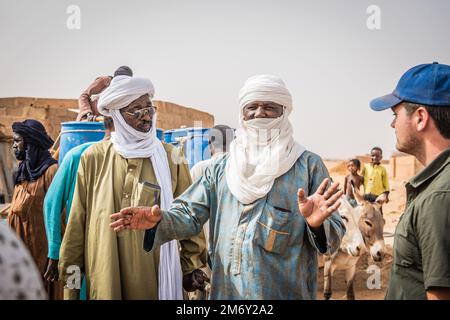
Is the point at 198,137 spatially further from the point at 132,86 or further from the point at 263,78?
the point at 263,78

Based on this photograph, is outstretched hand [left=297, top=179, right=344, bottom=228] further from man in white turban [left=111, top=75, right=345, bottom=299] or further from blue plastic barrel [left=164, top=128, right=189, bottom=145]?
blue plastic barrel [left=164, top=128, right=189, bottom=145]

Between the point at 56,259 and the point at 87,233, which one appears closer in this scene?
the point at 87,233

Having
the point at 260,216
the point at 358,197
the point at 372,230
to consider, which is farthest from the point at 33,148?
the point at 358,197

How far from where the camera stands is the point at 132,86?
173 inches

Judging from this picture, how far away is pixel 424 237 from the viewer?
2598 millimetres

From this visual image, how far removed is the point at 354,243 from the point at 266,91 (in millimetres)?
4630

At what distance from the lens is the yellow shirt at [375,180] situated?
34.4 feet

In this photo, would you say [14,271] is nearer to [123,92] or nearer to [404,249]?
[404,249]

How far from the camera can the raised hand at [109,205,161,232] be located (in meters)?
3.30

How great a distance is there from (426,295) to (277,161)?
1168 mm

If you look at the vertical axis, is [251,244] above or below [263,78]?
below
